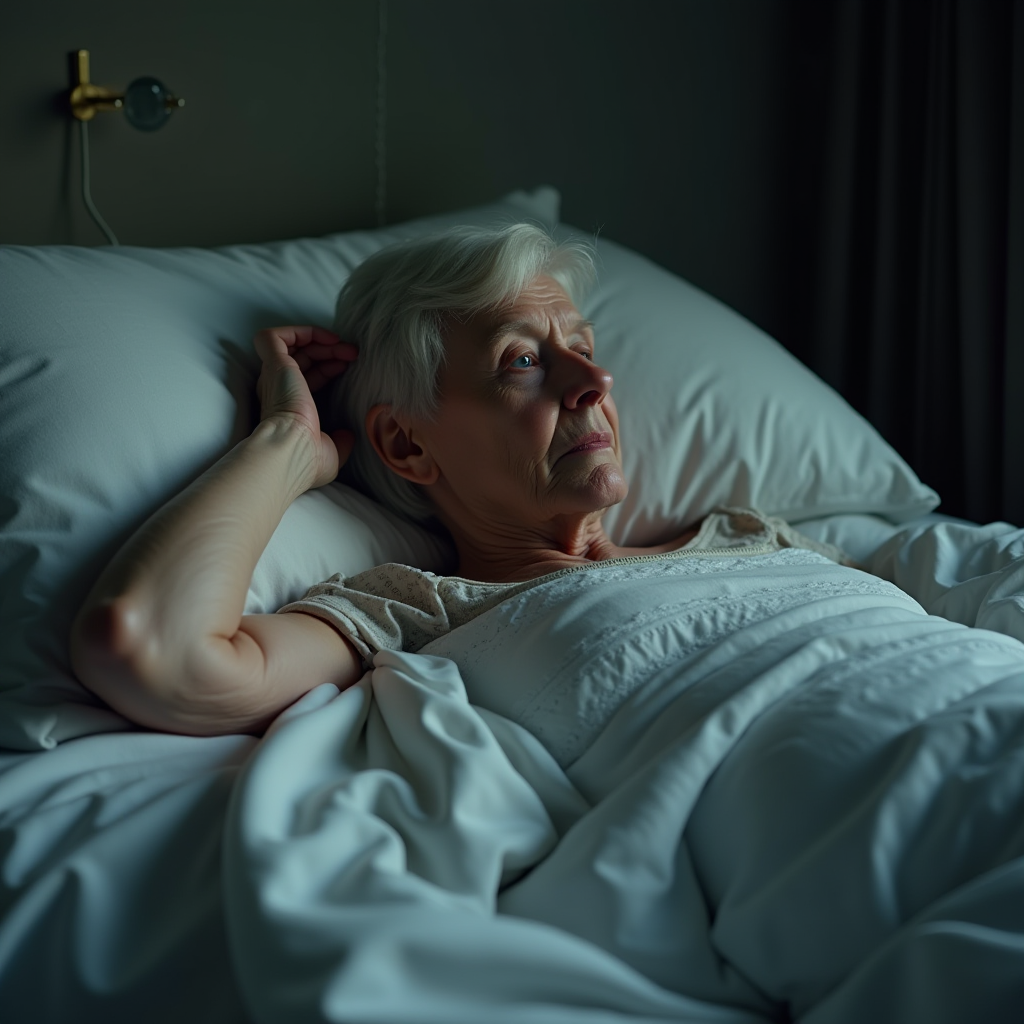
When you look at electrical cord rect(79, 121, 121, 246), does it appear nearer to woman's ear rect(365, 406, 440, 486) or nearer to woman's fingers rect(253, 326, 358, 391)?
woman's fingers rect(253, 326, 358, 391)

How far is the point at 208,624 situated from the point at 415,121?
1.38m

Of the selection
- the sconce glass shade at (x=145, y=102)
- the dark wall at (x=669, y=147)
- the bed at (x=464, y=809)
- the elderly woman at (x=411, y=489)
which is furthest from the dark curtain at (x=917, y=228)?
the sconce glass shade at (x=145, y=102)

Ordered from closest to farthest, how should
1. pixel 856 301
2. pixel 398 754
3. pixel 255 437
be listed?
pixel 398 754 → pixel 255 437 → pixel 856 301

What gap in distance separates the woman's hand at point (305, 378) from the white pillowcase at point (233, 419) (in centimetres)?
4

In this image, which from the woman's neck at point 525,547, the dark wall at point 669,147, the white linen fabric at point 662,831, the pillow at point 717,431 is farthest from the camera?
the dark wall at point 669,147

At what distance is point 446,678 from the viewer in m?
1.04

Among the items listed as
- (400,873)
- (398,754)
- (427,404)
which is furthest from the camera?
(427,404)

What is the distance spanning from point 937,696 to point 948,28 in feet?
5.31

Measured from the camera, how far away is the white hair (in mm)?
1361

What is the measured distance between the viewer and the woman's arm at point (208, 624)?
0.95m

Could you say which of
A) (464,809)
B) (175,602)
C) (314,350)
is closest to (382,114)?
(314,350)

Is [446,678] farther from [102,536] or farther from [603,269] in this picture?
[603,269]

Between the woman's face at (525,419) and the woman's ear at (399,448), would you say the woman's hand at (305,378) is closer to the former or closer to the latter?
the woman's ear at (399,448)

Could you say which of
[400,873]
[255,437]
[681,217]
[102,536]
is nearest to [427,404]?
[255,437]
